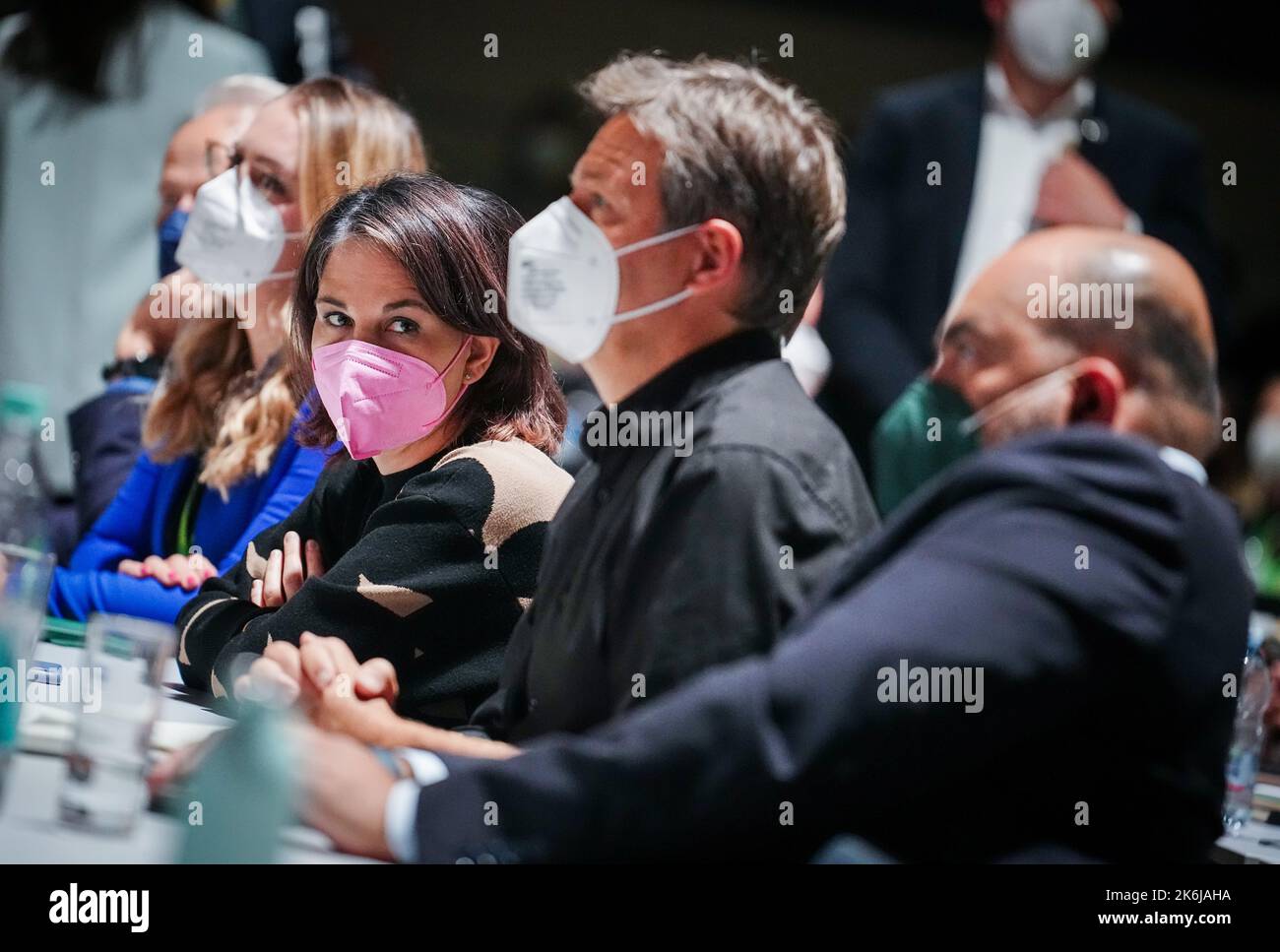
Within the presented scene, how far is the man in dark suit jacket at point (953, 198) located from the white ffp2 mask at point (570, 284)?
194 centimetres

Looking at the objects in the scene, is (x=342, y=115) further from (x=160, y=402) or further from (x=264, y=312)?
(x=160, y=402)

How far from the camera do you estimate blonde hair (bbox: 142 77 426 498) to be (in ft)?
8.90

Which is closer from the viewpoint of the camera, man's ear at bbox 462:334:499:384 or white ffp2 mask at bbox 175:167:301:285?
man's ear at bbox 462:334:499:384

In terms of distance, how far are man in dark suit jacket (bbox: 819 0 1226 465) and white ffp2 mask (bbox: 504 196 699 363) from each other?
6.35 ft

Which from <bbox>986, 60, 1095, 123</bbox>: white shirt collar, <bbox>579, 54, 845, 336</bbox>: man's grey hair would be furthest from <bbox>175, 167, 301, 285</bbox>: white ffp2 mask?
<bbox>986, 60, 1095, 123</bbox>: white shirt collar

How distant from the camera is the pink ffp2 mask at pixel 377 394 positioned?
2344mm

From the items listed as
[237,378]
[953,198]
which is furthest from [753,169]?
[953,198]

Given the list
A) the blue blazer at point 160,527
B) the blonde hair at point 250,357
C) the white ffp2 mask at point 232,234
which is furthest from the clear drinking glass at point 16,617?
the white ffp2 mask at point 232,234

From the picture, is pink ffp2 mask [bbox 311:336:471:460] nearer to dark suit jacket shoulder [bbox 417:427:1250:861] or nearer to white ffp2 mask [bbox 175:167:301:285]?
white ffp2 mask [bbox 175:167:301:285]

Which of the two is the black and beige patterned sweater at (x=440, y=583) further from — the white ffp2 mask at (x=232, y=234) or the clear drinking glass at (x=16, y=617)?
the white ffp2 mask at (x=232, y=234)
